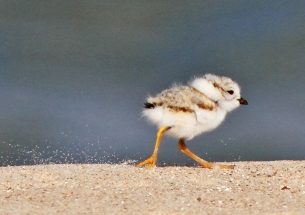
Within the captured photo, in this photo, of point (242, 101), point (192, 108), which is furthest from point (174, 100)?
point (242, 101)

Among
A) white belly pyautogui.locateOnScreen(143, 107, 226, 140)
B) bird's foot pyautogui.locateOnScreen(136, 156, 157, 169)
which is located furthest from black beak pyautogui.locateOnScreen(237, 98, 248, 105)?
bird's foot pyautogui.locateOnScreen(136, 156, 157, 169)

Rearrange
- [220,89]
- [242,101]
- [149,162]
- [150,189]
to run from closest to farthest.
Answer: [150,189], [149,162], [220,89], [242,101]

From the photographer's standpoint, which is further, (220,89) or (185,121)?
(220,89)

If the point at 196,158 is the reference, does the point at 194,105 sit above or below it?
above

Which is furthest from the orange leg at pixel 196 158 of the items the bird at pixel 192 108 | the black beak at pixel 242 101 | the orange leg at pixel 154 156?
the black beak at pixel 242 101

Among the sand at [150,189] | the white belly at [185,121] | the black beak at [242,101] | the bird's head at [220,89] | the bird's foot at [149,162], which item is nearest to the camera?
the sand at [150,189]

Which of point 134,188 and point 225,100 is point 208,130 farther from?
point 134,188

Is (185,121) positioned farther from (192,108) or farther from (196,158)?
(196,158)

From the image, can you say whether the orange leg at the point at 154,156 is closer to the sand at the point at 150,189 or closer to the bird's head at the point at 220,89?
the sand at the point at 150,189
